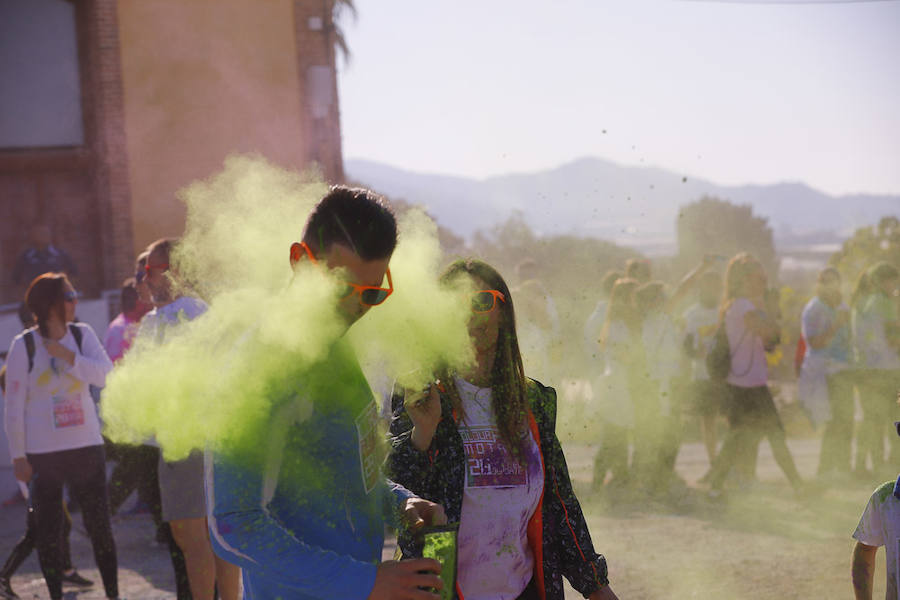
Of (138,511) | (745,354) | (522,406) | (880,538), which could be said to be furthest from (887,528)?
(138,511)

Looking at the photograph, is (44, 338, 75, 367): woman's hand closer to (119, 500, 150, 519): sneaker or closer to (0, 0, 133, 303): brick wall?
(119, 500, 150, 519): sneaker

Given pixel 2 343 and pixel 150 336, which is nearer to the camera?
pixel 150 336

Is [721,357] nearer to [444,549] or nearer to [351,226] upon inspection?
[444,549]

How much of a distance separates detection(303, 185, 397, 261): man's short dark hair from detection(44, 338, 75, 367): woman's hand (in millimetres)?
4146

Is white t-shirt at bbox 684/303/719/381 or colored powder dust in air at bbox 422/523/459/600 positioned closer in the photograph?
colored powder dust in air at bbox 422/523/459/600

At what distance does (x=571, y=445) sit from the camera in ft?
35.9

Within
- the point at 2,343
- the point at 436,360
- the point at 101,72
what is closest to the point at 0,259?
the point at 101,72

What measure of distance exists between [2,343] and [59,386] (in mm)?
4682

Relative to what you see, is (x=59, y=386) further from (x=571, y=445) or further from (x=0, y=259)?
(x=0, y=259)

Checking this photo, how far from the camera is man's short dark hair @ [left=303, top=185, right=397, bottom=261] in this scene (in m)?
1.79

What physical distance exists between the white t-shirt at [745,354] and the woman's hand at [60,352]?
214 inches

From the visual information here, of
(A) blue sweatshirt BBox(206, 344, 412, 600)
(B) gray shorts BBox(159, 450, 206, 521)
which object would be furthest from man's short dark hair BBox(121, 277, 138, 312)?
(A) blue sweatshirt BBox(206, 344, 412, 600)

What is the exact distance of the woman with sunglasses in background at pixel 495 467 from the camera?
2.73 m

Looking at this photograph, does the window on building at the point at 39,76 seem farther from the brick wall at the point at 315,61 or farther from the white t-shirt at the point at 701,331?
the white t-shirt at the point at 701,331
